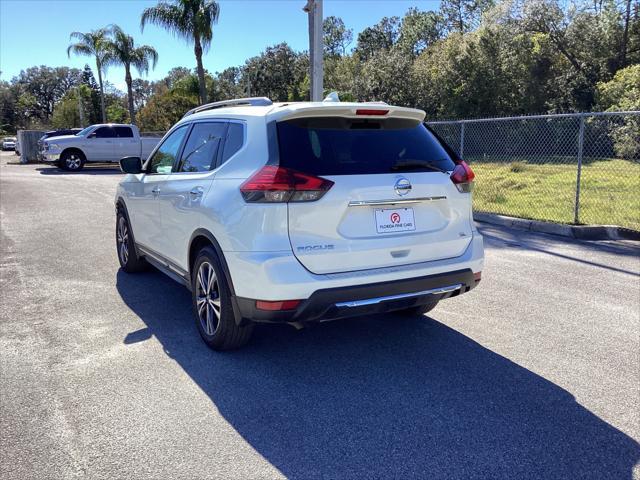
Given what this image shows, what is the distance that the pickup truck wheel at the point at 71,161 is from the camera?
906 inches

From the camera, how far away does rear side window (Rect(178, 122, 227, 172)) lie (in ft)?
14.1

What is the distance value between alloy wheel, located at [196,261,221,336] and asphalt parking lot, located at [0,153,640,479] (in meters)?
0.22

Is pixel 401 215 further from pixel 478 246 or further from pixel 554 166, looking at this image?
pixel 554 166

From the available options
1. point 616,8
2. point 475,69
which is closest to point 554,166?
point 475,69

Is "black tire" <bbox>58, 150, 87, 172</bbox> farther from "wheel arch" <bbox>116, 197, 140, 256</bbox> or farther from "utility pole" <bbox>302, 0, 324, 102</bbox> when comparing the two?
"wheel arch" <bbox>116, 197, 140, 256</bbox>

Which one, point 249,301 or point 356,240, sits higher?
point 356,240

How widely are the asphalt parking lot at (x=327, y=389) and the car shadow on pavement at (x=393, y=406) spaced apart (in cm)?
1

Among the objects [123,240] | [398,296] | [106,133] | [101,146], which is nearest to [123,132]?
[106,133]

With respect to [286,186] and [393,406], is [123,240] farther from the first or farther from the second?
[393,406]

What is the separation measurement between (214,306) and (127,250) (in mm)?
2700

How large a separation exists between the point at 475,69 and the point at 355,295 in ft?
107

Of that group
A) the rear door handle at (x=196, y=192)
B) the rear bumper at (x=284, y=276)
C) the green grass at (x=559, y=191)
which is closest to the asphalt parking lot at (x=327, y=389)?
the rear bumper at (x=284, y=276)

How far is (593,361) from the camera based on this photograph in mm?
4059

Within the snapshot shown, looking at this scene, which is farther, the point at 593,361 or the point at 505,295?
the point at 505,295
